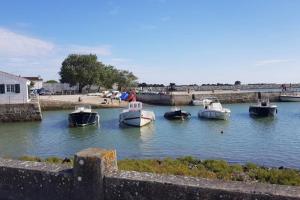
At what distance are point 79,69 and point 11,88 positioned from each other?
48.9 meters

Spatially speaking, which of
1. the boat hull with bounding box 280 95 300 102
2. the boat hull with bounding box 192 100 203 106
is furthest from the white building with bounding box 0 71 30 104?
the boat hull with bounding box 280 95 300 102

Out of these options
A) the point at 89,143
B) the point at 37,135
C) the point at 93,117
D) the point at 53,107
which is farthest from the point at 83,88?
the point at 89,143

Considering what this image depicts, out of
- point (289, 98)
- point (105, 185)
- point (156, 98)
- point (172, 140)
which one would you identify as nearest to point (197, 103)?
point (156, 98)

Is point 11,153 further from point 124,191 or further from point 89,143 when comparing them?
point 124,191

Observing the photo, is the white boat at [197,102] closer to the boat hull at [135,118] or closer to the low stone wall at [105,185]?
the boat hull at [135,118]

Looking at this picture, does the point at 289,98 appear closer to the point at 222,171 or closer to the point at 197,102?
the point at 197,102

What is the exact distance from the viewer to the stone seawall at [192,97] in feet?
271

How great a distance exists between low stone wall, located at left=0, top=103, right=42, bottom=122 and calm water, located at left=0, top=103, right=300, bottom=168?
237 centimetres

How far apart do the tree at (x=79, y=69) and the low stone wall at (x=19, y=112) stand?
4852 cm

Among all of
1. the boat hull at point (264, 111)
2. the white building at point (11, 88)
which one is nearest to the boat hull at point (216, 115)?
the boat hull at point (264, 111)

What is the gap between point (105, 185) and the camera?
6.51m

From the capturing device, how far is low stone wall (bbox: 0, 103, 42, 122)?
5084cm

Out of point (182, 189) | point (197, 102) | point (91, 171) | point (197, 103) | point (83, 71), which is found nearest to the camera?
point (182, 189)

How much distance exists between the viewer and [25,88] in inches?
2074
